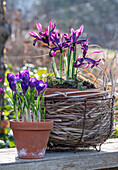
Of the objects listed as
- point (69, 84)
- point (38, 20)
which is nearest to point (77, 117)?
point (69, 84)

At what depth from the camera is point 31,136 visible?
120 centimetres

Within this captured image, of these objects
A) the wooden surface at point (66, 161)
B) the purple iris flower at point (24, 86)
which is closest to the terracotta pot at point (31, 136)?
the wooden surface at point (66, 161)

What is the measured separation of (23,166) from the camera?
116cm

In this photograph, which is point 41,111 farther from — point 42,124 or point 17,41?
point 17,41

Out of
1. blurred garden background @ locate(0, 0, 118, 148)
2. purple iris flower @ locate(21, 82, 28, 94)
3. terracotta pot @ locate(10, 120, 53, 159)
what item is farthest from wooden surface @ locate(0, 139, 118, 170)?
→ blurred garden background @ locate(0, 0, 118, 148)

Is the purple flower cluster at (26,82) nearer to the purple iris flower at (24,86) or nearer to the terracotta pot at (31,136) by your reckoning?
the purple iris flower at (24,86)

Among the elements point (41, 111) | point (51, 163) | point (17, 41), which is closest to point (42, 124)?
point (41, 111)

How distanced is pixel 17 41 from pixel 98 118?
5.44 meters

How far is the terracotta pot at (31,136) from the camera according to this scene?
3.91 ft

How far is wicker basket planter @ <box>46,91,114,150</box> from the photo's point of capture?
1.30m

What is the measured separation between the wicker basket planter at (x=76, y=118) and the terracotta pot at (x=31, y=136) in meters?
0.09

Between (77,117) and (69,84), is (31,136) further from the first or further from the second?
(69,84)

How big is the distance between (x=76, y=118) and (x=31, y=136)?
10.1 inches

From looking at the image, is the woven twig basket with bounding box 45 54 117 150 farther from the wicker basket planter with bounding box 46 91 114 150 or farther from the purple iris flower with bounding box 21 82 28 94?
the purple iris flower with bounding box 21 82 28 94
